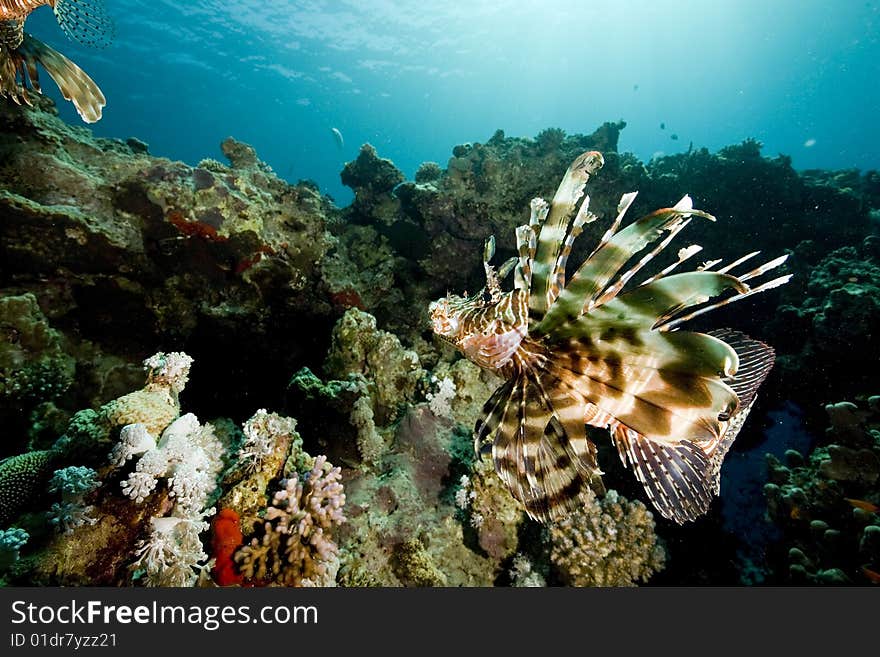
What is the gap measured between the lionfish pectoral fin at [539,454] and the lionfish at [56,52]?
3.95 m

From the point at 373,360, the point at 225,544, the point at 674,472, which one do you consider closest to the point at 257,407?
the point at 373,360

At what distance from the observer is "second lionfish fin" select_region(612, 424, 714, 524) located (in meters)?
2.56

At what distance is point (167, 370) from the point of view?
10.2ft

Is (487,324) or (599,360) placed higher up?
(487,324)

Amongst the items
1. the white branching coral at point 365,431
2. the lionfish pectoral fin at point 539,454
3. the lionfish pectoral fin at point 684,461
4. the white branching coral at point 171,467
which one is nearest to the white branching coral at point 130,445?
the white branching coral at point 171,467

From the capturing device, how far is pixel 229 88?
57.0 m

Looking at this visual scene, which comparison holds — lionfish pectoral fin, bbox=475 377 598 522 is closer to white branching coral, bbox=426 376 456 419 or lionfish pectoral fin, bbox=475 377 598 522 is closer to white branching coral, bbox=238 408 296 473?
white branching coral, bbox=238 408 296 473

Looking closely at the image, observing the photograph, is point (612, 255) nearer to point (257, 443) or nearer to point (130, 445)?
point (257, 443)

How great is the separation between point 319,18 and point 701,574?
1912 inches

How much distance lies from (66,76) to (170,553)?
3.87 m

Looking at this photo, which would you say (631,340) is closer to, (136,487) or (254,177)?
(136,487)

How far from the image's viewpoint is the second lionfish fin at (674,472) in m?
2.56

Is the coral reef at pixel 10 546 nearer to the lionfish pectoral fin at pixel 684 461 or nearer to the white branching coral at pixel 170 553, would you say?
the white branching coral at pixel 170 553

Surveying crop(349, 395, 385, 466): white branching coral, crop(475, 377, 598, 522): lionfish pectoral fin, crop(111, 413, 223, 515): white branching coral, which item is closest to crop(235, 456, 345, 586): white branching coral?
crop(111, 413, 223, 515): white branching coral
